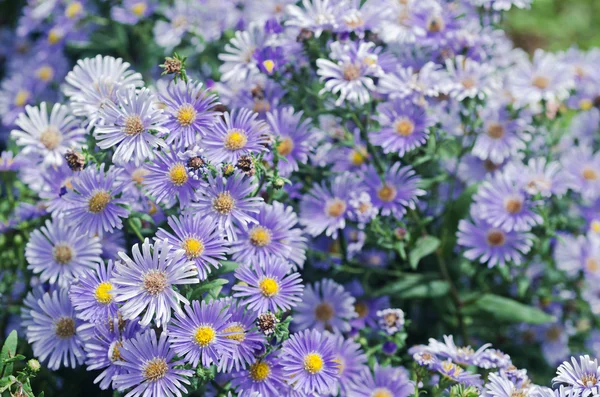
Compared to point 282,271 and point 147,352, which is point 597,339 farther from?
point 147,352

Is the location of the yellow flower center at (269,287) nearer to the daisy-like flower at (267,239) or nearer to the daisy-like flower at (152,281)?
the daisy-like flower at (267,239)

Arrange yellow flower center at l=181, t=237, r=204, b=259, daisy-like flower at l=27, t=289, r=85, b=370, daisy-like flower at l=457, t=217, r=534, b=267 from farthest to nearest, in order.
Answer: daisy-like flower at l=457, t=217, r=534, b=267
daisy-like flower at l=27, t=289, r=85, b=370
yellow flower center at l=181, t=237, r=204, b=259

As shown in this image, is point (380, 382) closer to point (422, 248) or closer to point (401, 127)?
point (422, 248)

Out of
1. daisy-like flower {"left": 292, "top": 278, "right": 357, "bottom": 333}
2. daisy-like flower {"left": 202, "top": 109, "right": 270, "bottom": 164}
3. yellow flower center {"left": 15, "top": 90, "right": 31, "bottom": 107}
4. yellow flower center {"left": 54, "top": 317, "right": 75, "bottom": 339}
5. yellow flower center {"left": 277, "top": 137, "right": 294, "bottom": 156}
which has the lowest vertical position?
daisy-like flower {"left": 292, "top": 278, "right": 357, "bottom": 333}

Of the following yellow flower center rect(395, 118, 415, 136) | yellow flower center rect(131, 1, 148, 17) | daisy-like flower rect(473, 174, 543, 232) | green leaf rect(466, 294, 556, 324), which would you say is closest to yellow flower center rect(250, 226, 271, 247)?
yellow flower center rect(395, 118, 415, 136)

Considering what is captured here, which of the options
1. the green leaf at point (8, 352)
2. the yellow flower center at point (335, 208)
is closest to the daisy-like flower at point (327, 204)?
the yellow flower center at point (335, 208)

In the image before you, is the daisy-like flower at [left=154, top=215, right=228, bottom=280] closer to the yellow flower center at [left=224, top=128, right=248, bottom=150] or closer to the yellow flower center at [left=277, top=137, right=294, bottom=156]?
the yellow flower center at [left=224, top=128, right=248, bottom=150]

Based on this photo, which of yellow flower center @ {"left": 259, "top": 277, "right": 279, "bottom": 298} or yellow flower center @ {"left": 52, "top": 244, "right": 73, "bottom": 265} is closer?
yellow flower center @ {"left": 259, "top": 277, "right": 279, "bottom": 298}
